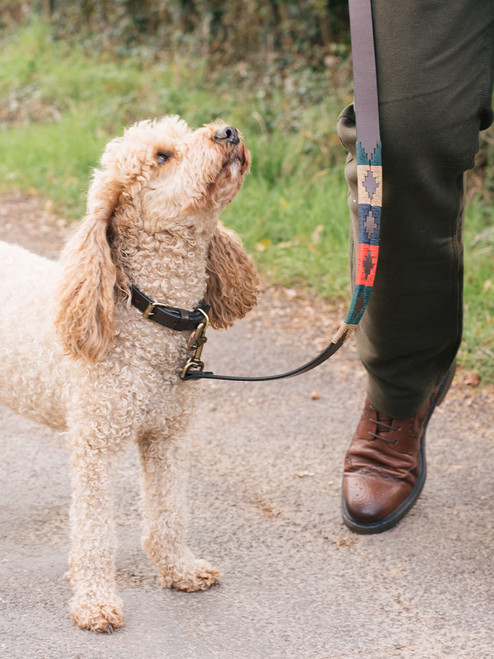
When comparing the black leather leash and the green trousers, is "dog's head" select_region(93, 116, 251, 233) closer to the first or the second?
the black leather leash

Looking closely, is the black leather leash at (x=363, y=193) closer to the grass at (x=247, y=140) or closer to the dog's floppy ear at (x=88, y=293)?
the dog's floppy ear at (x=88, y=293)

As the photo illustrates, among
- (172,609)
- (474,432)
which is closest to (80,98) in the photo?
(474,432)

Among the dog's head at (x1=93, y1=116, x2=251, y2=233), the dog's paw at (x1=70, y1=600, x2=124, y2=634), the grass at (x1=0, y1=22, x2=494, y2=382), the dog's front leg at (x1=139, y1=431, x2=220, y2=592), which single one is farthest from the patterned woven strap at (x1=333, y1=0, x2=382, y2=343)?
the grass at (x1=0, y1=22, x2=494, y2=382)

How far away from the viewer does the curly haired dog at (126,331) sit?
210cm

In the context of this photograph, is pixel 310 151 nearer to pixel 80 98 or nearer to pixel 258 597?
pixel 80 98

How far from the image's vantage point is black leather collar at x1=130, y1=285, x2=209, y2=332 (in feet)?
7.18

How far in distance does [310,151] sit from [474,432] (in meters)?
3.28

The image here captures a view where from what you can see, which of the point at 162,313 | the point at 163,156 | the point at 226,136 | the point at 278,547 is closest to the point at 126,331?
the point at 162,313

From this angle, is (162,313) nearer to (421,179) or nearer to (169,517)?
(169,517)

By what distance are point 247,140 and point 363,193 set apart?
13.8 feet

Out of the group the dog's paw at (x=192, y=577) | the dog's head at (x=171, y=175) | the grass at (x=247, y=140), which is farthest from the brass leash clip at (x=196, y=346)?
the grass at (x=247, y=140)

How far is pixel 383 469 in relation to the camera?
9.22 ft

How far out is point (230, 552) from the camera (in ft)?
8.42

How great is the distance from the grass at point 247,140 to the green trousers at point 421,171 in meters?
1.19
